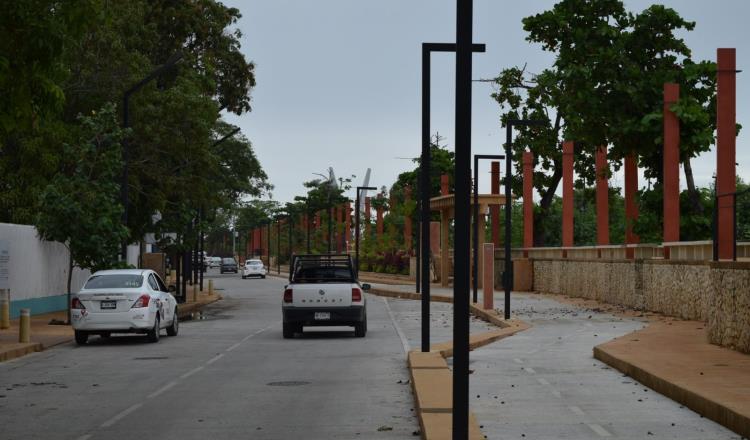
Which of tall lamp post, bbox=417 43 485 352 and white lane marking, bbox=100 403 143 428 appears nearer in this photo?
white lane marking, bbox=100 403 143 428

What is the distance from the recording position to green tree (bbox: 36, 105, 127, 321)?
3409cm

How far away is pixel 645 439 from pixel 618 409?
2.66m

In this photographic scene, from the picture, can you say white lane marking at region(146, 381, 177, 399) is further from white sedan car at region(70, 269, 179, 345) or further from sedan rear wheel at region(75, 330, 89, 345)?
sedan rear wheel at region(75, 330, 89, 345)

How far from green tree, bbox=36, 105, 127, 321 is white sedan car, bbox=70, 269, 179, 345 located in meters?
5.74

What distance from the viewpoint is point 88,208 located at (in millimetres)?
34531

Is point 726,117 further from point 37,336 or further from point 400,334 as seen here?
point 37,336

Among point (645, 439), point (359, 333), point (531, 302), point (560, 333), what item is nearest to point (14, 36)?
point (645, 439)

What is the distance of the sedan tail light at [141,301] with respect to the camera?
91.8 ft

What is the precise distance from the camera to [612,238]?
304 feet

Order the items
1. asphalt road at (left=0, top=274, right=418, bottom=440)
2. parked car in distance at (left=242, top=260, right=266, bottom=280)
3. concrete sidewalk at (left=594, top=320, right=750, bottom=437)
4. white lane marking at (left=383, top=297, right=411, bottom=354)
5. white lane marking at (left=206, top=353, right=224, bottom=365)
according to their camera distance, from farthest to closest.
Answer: parked car in distance at (left=242, top=260, right=266, bottom=280) → white lane marking at (left=383, top=297, right=411, bottom=354) → white lane marking at (left=206, top=353, right=224, bottom=365) → concrete sidewalk at (left=594, top=320, right=750, bottom=437) → asphalt road at (left=0, top=274, right=418, bottom=440)

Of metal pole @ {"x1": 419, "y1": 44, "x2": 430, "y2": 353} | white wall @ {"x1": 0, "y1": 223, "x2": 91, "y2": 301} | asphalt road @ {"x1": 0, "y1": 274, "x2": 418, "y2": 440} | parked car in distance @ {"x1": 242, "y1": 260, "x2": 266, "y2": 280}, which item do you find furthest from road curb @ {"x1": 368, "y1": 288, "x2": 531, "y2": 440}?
parked car in distance @ {"x1": 242, "y1": 260, "x2": 266, "y2": 280}

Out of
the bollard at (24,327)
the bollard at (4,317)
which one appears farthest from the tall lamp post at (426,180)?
the bollard at (4,317)

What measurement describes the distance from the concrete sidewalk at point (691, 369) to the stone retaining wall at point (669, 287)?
0.60 metres

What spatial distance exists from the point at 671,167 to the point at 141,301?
761 inches
